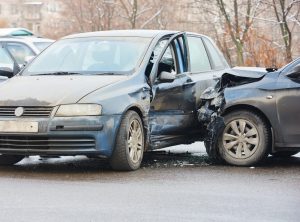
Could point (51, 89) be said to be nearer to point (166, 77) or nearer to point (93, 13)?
point (166, 77)

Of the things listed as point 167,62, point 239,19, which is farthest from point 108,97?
point 239,19

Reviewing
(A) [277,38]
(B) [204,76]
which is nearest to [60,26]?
(A) [277,38]

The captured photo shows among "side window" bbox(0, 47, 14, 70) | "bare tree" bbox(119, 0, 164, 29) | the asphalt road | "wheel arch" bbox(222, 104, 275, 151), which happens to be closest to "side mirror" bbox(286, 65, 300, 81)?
"wheel arch" bbox(222, 104, 275, 151)

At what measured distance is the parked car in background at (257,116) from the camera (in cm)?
887

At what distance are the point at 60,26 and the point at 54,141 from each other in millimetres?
60757

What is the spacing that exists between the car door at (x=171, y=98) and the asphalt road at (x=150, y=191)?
0.38 metres

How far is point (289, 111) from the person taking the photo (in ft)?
29.0

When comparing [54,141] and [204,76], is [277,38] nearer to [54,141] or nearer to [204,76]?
[204,76]

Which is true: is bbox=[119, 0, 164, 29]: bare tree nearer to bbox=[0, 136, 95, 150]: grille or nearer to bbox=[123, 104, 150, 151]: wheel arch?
bbox=[123, 104, 150, 151]: wheel arch

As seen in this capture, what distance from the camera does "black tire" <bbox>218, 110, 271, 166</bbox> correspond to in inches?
354

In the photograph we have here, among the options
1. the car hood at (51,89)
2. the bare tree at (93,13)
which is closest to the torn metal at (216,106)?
the car hood at (51,89)

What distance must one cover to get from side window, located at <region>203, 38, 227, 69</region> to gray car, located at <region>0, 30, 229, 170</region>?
200mm

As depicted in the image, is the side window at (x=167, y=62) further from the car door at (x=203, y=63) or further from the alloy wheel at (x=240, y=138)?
the alloy wheel at (x=240, y=138)

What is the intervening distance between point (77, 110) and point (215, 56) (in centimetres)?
344
